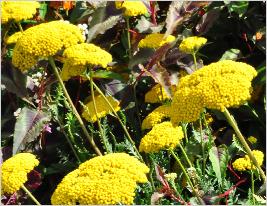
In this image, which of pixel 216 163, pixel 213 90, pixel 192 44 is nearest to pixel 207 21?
pixel 192 44

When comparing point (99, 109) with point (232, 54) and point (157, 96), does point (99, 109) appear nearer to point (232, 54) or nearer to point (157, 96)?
point (157, 96)

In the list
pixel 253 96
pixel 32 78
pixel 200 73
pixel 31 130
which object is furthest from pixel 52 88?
pixel 200 73

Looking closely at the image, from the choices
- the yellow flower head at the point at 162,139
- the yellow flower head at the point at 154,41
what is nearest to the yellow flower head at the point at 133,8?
the yellow flower head at the point at 154,41

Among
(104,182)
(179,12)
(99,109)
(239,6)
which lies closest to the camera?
(104,182)

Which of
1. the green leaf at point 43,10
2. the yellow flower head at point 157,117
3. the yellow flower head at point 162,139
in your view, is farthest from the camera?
the green leaf at point 43,10

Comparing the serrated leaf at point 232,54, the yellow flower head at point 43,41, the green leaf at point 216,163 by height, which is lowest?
the green leaf at point 216,163

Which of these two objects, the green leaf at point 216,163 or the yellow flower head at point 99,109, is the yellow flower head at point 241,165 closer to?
the green leaf at point 216,163

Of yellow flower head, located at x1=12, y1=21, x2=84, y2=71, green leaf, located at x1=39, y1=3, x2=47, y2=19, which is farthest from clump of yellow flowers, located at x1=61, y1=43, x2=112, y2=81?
green leaf, located at x1=39, y1=3, x2=47, y2=19
